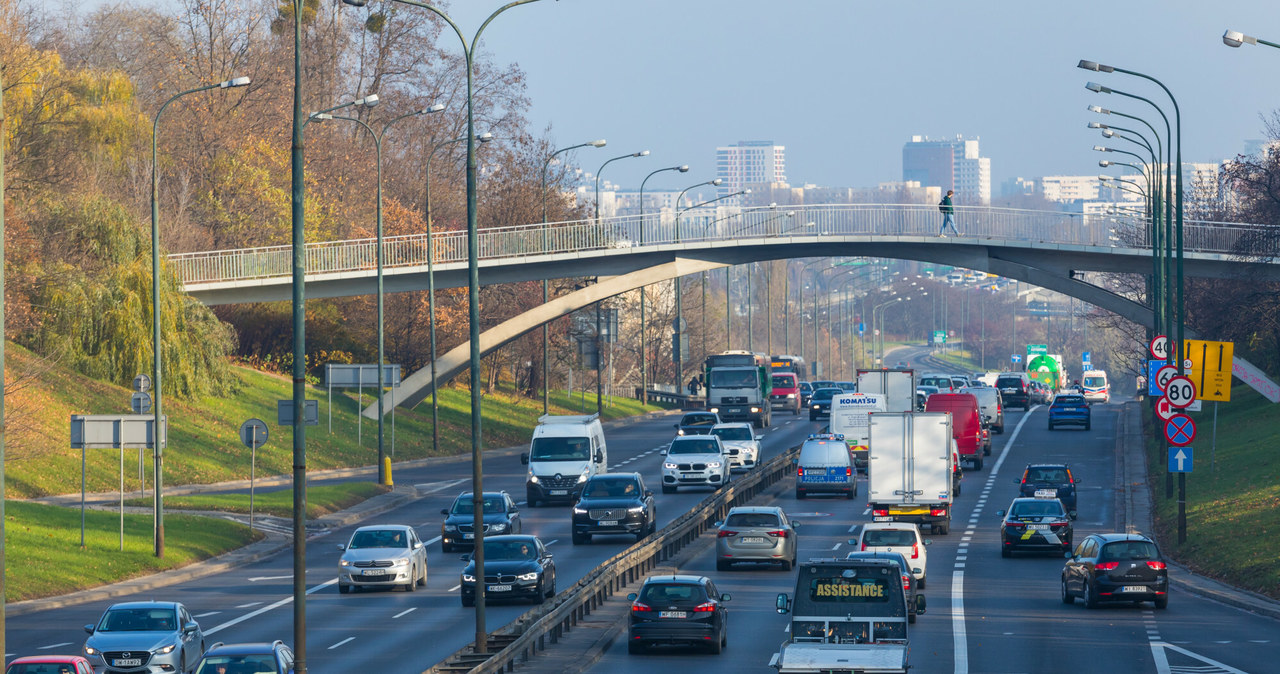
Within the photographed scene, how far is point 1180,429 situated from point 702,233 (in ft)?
124

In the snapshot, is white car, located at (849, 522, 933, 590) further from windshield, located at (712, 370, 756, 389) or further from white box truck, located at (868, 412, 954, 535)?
windshield, located at (712, 370, 756, 389)

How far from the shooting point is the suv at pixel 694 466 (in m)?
47.9

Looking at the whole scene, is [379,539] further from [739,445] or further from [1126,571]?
[739,445]

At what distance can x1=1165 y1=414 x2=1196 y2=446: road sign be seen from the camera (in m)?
34.2

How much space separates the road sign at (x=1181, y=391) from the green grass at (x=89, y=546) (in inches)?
862

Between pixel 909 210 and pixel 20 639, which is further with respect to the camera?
pixel 909 210

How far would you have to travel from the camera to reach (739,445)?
52875 millimetres

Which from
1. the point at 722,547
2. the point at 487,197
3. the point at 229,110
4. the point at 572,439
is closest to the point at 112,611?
the point at 722,547

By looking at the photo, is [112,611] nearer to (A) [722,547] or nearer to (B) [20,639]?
(B) [20,639]

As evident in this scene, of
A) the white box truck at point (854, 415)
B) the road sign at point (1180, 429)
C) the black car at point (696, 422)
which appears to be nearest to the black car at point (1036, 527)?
the road sign at point (1180, 429)

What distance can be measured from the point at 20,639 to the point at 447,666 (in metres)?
8.75

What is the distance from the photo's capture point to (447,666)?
20000 millimetres

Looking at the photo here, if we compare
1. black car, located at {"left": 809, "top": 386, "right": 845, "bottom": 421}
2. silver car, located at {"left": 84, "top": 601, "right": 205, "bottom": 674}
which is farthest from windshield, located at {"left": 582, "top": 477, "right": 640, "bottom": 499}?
black car, located at {"left": 809, "top": 386, "right": 845, "bottom": 421}

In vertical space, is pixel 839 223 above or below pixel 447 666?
above
